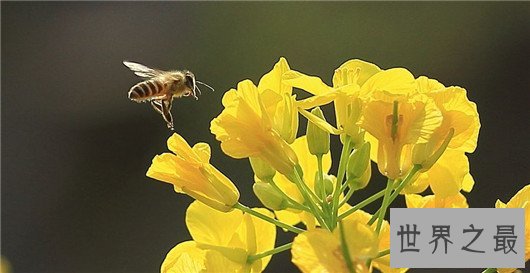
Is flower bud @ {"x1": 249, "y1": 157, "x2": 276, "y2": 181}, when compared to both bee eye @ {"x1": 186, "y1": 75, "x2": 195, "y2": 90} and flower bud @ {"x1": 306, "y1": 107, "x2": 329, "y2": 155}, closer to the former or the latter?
flower bud @ {"x1": 306, "y1": 107, "x2": 329, "y2": 155}

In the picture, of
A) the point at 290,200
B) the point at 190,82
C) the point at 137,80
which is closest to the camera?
the point at 290,200

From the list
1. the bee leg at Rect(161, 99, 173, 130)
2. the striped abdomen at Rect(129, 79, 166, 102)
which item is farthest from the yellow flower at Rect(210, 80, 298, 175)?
the striped abdomen at Rect(129, 79, 166, 102)

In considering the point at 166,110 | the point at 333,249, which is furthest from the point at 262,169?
the point at 166,110

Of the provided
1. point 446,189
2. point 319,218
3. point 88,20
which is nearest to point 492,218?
point 446,189

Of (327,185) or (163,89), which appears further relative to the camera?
(163,89)

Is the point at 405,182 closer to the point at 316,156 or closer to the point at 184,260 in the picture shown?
the point at 316,156

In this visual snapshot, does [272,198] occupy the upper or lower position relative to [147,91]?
lower

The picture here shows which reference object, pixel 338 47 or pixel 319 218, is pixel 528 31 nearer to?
pixel 338 47
